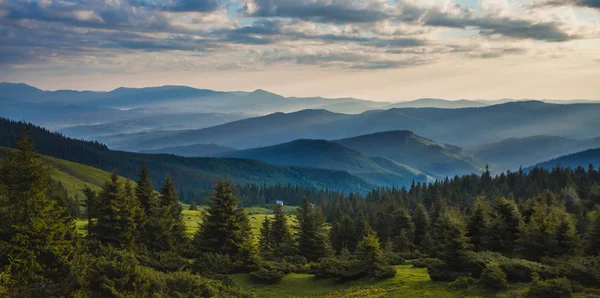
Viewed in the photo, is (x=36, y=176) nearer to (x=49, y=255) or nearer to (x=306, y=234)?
(x=49, y=255)

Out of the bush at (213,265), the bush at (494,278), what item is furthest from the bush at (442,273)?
the bush at (213,265)

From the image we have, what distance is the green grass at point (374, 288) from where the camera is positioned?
116 feet

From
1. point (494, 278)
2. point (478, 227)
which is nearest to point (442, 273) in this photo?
point (494, 278)

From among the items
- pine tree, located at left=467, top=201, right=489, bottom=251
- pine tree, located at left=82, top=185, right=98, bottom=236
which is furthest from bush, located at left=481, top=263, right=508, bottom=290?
pine tree, located at left=82, top=185, right=98, bottom=236

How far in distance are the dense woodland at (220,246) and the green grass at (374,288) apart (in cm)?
102

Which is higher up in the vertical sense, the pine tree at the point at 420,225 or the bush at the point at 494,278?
the bush at the point at 494,278


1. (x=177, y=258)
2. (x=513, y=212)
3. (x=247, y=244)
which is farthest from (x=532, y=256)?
(x=177, y=258)

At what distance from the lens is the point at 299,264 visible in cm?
5912

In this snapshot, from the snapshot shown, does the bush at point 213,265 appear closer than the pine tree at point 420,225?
Yes

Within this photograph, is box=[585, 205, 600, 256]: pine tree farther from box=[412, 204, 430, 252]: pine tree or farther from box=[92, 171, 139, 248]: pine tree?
box=[92, 171, 139, 248]: pine tree

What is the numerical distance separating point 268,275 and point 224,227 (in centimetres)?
1231

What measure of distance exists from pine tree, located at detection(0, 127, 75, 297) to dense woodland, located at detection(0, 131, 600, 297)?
0.08 meters

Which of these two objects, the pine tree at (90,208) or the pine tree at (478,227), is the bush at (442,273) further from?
the pine tree at (90,208)

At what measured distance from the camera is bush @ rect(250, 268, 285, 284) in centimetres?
5212
